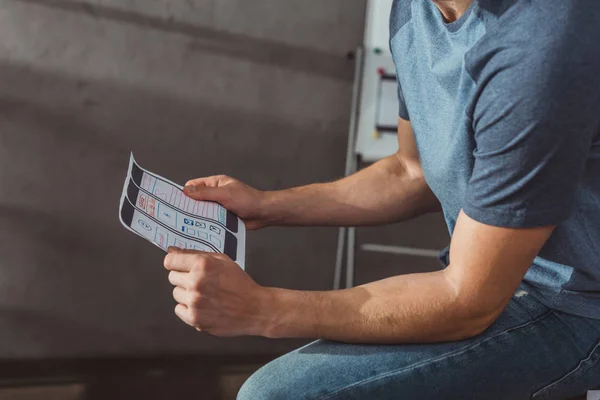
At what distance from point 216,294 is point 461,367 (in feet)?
1.16

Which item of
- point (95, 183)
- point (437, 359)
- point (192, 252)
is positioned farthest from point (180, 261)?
point (95, 183)

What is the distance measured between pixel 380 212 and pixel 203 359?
1104mm

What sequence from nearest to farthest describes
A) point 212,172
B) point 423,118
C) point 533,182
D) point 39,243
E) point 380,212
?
point 533,182 < point 423,118 < point 380,212 < point 39,243 < point 212,172

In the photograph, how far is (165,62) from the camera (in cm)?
194

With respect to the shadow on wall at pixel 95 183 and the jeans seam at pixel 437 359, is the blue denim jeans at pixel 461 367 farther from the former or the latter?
the shadow on wall at pixel 95 183

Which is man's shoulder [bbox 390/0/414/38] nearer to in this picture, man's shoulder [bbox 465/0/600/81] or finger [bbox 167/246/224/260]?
man's shoulder [bbox 465/0/600/81]

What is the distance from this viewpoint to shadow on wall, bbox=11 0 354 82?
1.85 metres

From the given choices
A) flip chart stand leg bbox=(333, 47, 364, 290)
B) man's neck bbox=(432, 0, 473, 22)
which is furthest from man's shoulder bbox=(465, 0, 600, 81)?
flip chart stand leg bbox=(333, 47, 364, 290)

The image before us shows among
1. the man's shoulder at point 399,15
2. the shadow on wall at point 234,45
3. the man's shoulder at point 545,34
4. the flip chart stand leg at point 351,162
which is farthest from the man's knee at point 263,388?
the shadow on wall at point 234,45

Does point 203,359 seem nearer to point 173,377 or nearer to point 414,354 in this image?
point 173,377

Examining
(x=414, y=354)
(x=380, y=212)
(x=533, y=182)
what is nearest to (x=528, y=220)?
(x=533, y=182)

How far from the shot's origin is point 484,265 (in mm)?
804

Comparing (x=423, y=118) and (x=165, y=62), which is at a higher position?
(x=165, y=62)

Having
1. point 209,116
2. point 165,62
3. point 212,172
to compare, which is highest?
point 165,62
